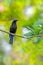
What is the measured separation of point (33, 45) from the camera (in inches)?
99.1

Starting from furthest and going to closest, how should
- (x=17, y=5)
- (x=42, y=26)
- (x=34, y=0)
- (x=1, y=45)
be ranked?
1. (x=1, y=45)
2. (x=42, y=26)
3. (x=34, y=0)
4. (x=17, y=5)

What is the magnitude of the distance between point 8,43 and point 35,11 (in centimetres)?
79

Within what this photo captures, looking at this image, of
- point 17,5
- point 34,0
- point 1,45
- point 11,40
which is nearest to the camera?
point 17,5

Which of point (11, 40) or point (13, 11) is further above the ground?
point (13, 11)

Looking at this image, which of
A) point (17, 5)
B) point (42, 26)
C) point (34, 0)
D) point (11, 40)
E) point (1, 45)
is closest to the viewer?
point (17, 5)

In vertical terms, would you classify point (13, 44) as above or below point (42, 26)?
below

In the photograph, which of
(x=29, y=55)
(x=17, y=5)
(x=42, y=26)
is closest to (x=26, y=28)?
(x=42, y=26)

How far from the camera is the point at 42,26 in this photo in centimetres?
225

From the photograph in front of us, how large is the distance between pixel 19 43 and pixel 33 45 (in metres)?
0.16

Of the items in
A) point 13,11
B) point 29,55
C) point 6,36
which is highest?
point 13,11

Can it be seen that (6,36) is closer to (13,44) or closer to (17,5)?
(13,44)

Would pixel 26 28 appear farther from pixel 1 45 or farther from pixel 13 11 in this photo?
pixel 13 11

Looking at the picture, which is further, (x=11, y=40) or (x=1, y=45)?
(x=11, y=40)

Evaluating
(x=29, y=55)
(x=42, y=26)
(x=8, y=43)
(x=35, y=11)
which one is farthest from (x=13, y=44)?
(x=35, y=11)
